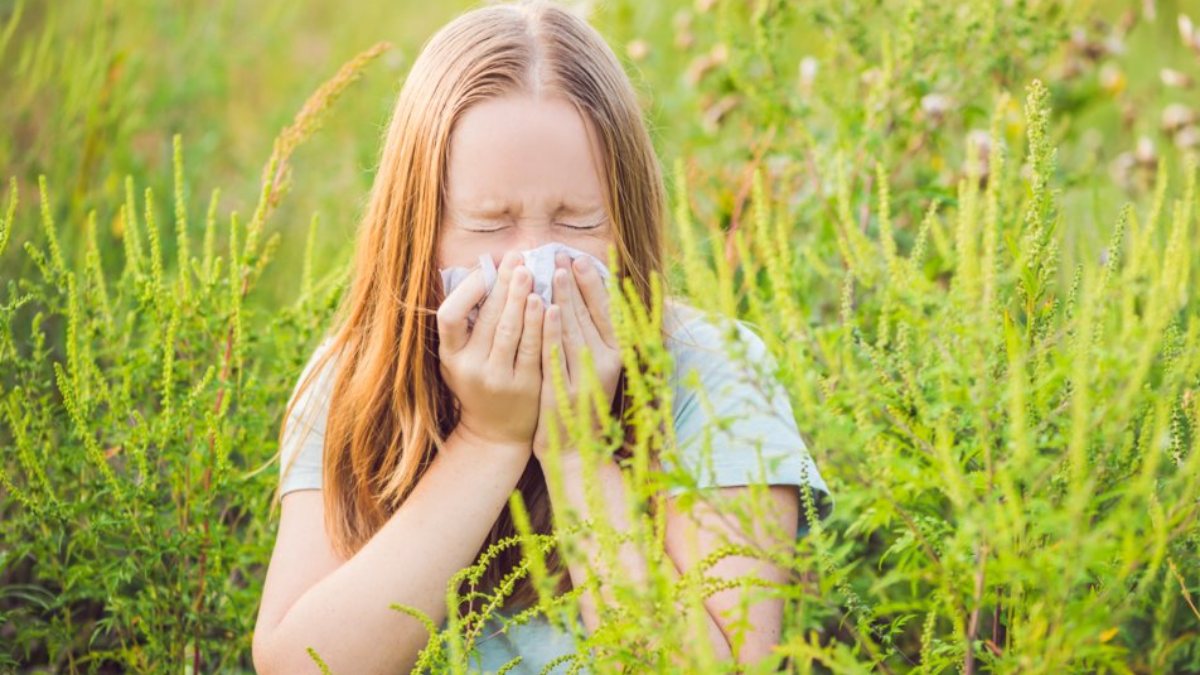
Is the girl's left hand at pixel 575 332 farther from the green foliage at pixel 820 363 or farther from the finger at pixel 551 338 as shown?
the green foliage at pixel 820 363

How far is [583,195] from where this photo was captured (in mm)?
1759

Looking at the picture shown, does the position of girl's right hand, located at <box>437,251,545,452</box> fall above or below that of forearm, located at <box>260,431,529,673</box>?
above

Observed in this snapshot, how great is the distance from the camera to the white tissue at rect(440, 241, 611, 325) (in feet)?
5.47

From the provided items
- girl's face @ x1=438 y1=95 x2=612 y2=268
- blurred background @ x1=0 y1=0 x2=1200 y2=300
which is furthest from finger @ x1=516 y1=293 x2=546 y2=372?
blurred background @ x1=0 y1=0 x2=1200 y2=300

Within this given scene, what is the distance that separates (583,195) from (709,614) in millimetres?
630

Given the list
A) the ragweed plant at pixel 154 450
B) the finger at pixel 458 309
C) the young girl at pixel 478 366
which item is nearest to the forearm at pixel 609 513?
the young girl at pixel 478 366

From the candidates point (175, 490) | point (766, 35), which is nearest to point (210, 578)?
point (175, 490)

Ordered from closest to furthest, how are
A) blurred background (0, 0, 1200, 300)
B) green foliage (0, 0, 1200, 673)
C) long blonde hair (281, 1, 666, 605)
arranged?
1. green foliage (0, 0, 1200, 673)
2. long blonde hair (281, 1, 666, 605)
3. blurred background (0, 0, 1200, 300)

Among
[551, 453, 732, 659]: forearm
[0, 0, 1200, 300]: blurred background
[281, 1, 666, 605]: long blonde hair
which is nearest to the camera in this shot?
[551, 453, 732, 659]: forearm

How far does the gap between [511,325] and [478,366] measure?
0.08 metres

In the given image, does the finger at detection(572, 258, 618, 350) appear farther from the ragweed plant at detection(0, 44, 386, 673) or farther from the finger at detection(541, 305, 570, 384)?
the ragweed plant at detection(0, 44, 386, 673)

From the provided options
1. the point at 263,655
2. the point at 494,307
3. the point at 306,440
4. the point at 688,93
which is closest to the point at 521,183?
the point at 494,307

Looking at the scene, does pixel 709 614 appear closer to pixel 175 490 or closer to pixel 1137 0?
pixel 175 490

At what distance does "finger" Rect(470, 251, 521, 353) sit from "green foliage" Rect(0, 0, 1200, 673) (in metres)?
0.24
